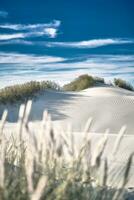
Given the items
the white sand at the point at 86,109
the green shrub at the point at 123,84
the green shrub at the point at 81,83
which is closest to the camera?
the white sand at the point at 86,109

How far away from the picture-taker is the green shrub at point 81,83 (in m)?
22.5

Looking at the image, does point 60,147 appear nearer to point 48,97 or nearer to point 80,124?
point 80,124

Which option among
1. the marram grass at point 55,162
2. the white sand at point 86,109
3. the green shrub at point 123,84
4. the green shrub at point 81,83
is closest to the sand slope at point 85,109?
the white sand at point 86,109

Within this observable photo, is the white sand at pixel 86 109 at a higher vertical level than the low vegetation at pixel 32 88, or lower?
lower

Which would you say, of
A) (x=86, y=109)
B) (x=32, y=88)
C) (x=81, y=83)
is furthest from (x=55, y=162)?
(x=81, y=83)

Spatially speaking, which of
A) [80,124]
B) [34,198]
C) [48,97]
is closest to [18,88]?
[48,97]

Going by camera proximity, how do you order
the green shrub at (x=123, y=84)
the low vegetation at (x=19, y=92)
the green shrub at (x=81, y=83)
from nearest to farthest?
the low vegetation at (x=19, y=92) → the green shrub at (x=81, y=83) → the green shrub at (x=123, y=84)

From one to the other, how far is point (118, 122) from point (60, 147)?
1220 cm

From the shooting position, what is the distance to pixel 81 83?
2261cm

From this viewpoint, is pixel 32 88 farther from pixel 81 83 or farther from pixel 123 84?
pixel 123 84

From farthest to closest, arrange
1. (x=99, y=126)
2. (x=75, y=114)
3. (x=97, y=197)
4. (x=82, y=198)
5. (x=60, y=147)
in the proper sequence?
(x=75, y=114), (x=99, y=126), (x=97, y=197), (x=82, y=198), (x=60, y=147)

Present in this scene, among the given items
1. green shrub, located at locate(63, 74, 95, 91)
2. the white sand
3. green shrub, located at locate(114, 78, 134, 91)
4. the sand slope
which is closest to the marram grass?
the white sand

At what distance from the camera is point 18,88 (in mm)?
16812

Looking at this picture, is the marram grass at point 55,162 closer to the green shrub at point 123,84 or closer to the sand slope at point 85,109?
the sand slope at point 85,109
